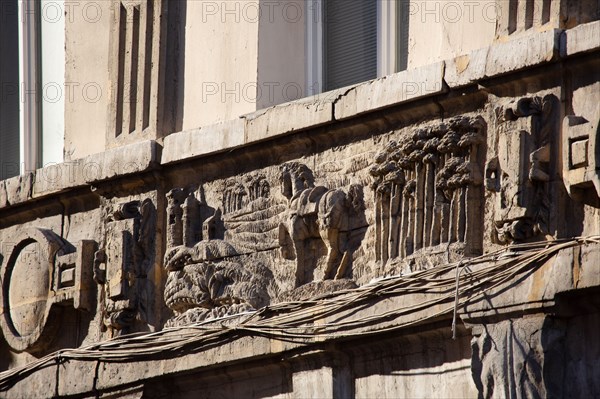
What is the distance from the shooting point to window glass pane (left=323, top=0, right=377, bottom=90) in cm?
998

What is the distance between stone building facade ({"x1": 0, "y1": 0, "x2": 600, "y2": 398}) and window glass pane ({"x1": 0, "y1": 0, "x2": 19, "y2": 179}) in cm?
55

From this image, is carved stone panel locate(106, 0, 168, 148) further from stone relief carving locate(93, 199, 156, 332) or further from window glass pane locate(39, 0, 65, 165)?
window glass pane locate(39, 0, 65, 165)

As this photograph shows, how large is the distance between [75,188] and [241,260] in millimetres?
1471

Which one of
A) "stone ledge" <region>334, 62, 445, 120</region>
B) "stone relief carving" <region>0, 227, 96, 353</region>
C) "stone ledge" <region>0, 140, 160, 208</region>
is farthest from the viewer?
"stone relief carving" <region>0, 227, 96, 353</region>

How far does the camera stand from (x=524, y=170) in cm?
865

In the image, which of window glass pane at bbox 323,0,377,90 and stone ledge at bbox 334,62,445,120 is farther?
window glass pane at bbox 323,0,377,90

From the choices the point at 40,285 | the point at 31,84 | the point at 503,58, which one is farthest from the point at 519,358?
the point at 31,84

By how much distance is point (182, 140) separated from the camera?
34.0ft

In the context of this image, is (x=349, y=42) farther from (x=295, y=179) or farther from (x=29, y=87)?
(x=29, y=87)

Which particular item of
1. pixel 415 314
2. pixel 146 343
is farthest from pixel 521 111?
pixel 146 343

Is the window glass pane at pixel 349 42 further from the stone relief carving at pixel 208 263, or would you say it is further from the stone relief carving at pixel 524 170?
the stone relief carving at pixel 524 170

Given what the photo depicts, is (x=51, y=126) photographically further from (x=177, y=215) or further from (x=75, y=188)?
(x=177, y=215)

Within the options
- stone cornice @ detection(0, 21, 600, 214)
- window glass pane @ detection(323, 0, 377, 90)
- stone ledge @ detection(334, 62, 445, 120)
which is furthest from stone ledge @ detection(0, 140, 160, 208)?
stone ledge @ detection(334, 62, 445, 120)

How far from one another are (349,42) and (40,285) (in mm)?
2391
